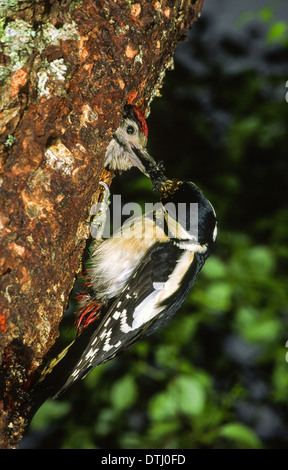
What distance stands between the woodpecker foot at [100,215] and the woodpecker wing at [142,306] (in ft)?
0.74

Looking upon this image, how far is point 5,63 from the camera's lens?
0.91 m

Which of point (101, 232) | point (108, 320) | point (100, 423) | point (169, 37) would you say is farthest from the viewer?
point (100, 423)

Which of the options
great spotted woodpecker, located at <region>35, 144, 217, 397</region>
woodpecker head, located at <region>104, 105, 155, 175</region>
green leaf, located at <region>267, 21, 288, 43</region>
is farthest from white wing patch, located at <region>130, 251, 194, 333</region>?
green leaf, located at <region>267, 21, 288, 43</region>

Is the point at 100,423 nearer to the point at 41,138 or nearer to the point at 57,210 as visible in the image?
the point at 57,210

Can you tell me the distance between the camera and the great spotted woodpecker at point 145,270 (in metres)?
1.47

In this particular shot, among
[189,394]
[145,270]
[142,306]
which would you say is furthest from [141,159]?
[189,394]

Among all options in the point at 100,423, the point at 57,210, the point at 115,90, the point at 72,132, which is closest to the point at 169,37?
the point at 115,90

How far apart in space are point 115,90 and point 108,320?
30.9 inches

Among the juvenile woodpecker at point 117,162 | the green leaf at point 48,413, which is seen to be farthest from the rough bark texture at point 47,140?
the green leaf at point 48,413

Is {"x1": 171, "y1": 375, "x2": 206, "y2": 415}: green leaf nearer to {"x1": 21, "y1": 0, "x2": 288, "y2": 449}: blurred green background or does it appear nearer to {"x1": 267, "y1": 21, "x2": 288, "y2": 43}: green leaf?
{"x1": 21, "y1": 0, "x2": 288, "y2": 449}: blurred green background

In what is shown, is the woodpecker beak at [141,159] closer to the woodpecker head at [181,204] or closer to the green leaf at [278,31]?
the woodpecker head at [181,204]

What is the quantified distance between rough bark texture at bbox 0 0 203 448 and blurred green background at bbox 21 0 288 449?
2.72ft

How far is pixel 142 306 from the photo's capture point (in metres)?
1.56

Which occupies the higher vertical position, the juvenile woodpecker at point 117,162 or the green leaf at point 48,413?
the juvenile woodpecker at point 117,162
